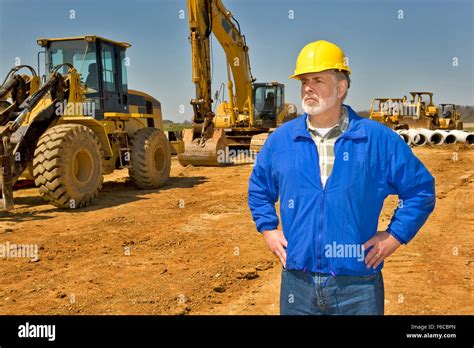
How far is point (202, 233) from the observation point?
7.16 m

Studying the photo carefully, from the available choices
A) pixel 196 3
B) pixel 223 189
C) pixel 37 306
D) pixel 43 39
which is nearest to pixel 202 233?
pixel 37 306

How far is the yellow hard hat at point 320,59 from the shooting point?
249cm

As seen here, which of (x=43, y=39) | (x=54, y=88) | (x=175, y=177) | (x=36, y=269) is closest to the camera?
(x=36, y=269)

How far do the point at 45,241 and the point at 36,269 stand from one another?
116 cm

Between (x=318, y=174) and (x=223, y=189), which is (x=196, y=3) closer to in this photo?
(x=223, y=189)

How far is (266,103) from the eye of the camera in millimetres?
21297

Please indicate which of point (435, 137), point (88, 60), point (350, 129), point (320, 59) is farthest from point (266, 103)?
Result: point (350, 129)

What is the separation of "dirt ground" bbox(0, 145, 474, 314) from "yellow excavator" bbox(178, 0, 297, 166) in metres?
6.27

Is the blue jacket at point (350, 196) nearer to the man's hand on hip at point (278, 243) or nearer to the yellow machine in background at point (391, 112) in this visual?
the man's hand on hip at point (278, 243)

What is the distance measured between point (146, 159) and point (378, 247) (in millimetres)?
9127

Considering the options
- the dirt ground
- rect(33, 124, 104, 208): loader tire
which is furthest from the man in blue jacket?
rect(33, 124, 104, 208): loader tire

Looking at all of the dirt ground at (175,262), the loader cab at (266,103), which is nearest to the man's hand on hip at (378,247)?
the dirt ground at (175,262)

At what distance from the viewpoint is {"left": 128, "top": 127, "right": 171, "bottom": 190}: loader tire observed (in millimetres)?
11078

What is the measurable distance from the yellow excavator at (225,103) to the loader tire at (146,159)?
12.5 feet
